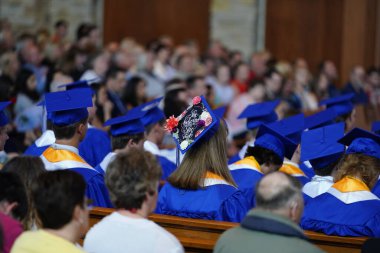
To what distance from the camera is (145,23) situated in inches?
630

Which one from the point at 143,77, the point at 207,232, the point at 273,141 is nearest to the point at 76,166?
the point at 207,232

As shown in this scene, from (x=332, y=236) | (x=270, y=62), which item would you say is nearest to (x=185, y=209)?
(x=332, y=236)

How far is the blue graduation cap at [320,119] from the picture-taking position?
7992 mm

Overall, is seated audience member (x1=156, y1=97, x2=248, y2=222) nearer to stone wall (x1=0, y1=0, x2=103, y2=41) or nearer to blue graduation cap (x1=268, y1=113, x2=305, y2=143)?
blue graduation cap (x1=268, y1=113, x2=305, y2=143)

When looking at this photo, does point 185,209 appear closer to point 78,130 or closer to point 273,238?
point 78,130

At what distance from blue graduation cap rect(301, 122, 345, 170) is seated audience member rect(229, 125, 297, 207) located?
0.19 m

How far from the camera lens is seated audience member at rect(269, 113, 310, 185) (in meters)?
7.15

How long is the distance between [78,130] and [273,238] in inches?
105

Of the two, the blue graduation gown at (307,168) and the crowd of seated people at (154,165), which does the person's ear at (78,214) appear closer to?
the crowd of seated people at (154,165)

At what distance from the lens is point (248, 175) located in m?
6.61

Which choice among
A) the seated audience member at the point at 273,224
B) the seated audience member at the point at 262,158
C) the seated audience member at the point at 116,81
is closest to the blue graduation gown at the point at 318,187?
the seated audience member at the point at 262,158

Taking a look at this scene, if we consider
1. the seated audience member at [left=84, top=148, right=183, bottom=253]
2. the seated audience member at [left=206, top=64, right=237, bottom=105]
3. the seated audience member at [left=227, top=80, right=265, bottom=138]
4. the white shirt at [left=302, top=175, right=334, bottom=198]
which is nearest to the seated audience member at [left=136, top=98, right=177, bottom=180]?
the white shirt at [left=302, top=175, right=334, bottom=198]

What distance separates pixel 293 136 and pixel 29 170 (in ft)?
9.94

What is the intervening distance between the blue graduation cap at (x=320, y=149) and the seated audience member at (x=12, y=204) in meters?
2.44
